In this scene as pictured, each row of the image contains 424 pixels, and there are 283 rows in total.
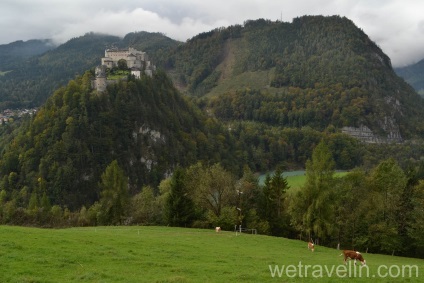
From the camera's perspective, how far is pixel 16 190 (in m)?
128

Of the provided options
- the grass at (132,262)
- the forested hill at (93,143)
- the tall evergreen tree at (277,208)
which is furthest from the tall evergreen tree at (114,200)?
the forested hill at (93,143)

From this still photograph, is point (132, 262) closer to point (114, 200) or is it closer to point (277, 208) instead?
point (277, 208)

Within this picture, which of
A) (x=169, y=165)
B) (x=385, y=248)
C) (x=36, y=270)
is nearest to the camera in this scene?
(x=36, y=270)

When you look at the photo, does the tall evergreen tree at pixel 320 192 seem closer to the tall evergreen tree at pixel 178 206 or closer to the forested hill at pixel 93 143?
the tall evergreen tree at pixel 178 206

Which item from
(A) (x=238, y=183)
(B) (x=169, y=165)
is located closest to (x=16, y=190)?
(B) (x=169, y=165)

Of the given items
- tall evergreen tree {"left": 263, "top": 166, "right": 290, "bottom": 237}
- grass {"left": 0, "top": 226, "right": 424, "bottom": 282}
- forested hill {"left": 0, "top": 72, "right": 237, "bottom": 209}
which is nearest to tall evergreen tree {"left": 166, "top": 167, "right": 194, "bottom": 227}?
tall evergreen tree {"left": 263, "top": 166, "right": 290, "bottom": 237}

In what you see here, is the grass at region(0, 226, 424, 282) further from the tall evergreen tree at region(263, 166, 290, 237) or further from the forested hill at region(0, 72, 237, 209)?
the forested hill at region(0, 72, 237, 209)

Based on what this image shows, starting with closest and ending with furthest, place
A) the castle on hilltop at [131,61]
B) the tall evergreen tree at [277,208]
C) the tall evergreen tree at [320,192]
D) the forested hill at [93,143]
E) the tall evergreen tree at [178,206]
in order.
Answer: the tall evergreen tree at [320,192]
the tall evergreen tree at [178,206]
the tall evergreen tree at [277,208]
the forested hill at [93,143]
the castle on hilltop at [131,61]

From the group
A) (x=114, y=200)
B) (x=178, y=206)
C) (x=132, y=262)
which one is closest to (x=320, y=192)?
(x=178, y=206)

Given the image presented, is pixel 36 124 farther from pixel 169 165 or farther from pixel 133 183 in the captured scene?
pixel 169 165

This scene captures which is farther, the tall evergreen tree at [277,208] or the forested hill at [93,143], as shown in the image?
the forested hill at [93,143]

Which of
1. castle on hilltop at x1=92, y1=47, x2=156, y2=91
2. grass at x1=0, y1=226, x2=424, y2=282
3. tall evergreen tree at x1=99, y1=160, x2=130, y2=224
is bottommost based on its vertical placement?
tall evergreen tree at x1=99, y1=160, x2=130, y2=224

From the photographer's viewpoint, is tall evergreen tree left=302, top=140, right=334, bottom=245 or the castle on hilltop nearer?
tall evergreen tree left=302, top=140, right=334, bottom=245

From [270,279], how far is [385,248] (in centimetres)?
3543
